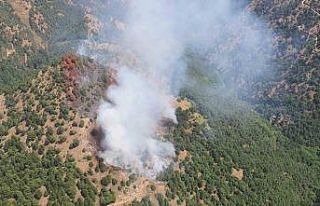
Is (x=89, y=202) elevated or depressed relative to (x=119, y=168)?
depressed

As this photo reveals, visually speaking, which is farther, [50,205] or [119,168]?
[119,168]

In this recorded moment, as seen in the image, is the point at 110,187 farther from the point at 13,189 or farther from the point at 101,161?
the point at 13,189

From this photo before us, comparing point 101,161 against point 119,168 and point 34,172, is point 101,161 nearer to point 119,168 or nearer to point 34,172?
point 119,168

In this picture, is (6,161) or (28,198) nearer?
(28,198)

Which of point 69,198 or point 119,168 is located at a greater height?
point 119,168

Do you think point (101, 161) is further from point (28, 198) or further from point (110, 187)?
point (28, 198)

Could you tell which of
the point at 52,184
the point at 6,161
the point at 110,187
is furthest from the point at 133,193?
the point at 6,161

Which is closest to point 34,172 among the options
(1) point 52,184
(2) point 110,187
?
(1) point 52,184
